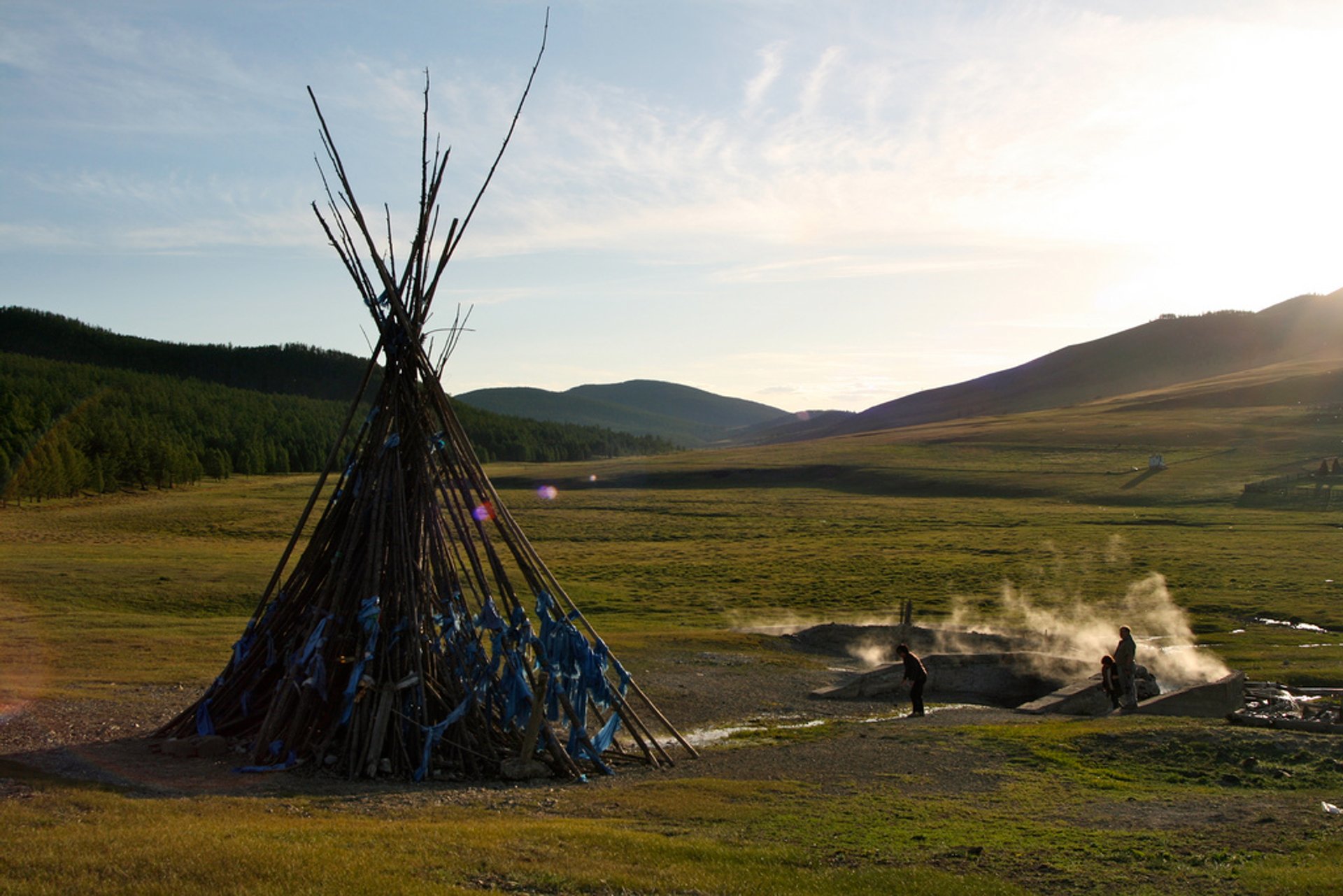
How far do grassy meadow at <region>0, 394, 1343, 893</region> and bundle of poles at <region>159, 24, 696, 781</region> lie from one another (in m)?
0.85

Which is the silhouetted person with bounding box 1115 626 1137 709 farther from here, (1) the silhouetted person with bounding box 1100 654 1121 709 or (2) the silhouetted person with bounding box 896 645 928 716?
(2) the silhouetted person with bounding box 896 645 928 716

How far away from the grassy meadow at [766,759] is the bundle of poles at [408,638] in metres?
0.85

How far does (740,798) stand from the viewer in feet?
37.6

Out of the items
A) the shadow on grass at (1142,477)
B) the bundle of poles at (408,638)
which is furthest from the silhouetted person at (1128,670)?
the shadow on grass at (1142,477)

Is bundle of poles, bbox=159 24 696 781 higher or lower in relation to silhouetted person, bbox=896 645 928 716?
higher

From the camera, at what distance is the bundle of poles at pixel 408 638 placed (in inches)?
491

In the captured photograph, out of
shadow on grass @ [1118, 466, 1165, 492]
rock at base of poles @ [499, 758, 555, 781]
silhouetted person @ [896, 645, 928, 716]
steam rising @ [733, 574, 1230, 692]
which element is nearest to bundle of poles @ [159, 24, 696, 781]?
rock at base of poles @ [499, 758, 555, 781]

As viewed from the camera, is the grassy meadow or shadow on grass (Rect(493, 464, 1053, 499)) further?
shadow on grass (Rect(493, 464, 1053, 499))

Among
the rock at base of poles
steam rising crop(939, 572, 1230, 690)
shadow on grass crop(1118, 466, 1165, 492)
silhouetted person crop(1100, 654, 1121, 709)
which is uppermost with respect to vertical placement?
shadow on grass crop(1118, 466, 1165, 492)

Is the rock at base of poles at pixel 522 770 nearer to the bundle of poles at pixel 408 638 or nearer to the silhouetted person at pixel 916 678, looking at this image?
the bundle of poles at pixel 408 638

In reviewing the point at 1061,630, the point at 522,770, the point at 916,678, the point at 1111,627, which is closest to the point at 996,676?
the point at 916,678

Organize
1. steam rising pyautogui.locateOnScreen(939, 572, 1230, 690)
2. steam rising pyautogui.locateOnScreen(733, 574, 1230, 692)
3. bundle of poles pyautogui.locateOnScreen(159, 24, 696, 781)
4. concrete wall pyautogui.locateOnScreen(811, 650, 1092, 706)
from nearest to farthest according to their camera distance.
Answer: bundle of poles pyautogui.locateOnScreen(159, 24, 696, 781), concrete wall pyautogui.locateOnScreen(811, 650, 1092, 706), steam rising pyautogui.locateOnScreen(939, 572, 1230, 690), steam rising pyautogui.locateOnScreen(733, 574, 1230, 692)

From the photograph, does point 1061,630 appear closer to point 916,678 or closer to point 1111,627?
point 1111,627

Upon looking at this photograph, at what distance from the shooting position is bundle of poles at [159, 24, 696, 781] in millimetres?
12469
